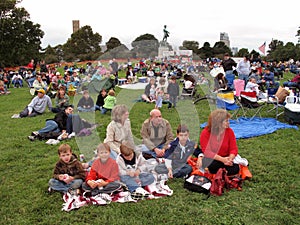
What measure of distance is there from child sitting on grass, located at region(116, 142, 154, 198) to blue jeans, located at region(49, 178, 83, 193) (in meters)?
0.52

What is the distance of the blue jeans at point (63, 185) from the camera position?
3.48 meters

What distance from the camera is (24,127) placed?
692cm

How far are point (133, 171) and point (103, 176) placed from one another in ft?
1.26

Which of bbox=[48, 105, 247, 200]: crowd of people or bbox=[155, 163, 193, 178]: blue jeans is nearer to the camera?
bbox=[48, 105, 247, 200]: crowd of people

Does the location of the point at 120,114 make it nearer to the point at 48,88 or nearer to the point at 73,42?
the point at 48,88

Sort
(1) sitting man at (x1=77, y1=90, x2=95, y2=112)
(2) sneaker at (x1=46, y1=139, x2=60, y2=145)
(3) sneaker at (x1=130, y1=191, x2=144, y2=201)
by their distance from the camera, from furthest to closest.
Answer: (1) sitting man at (x1=77, y1=90, x2=95, y2=112)
(2) sneaker at (x1=46, y1=139, x2=60, y2=145)
(3) sneaker at (x1=130, y1=191, x2=144, y2=201)

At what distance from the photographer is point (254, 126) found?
634 cm

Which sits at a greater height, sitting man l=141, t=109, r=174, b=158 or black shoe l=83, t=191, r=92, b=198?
sitting man l=141, t=109, r=174, b=158

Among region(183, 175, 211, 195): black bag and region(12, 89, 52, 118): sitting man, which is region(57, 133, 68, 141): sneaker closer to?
region(12, 89, 52, 118): sitting man

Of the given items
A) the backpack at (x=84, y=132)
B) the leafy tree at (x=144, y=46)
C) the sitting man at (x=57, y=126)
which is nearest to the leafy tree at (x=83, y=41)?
the leafy tree at (x=144, y=46)

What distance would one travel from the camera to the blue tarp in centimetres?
583

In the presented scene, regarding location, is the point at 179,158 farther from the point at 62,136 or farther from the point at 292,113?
the point at 292,113

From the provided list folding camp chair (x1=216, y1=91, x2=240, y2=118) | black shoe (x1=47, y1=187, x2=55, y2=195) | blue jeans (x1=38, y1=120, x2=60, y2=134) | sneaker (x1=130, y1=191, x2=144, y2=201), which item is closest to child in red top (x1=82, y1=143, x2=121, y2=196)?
sneaker (x1=130, y1=191, x2=144, y2=201)

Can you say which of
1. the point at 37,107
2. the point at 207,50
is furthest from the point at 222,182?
the point at 207,50
